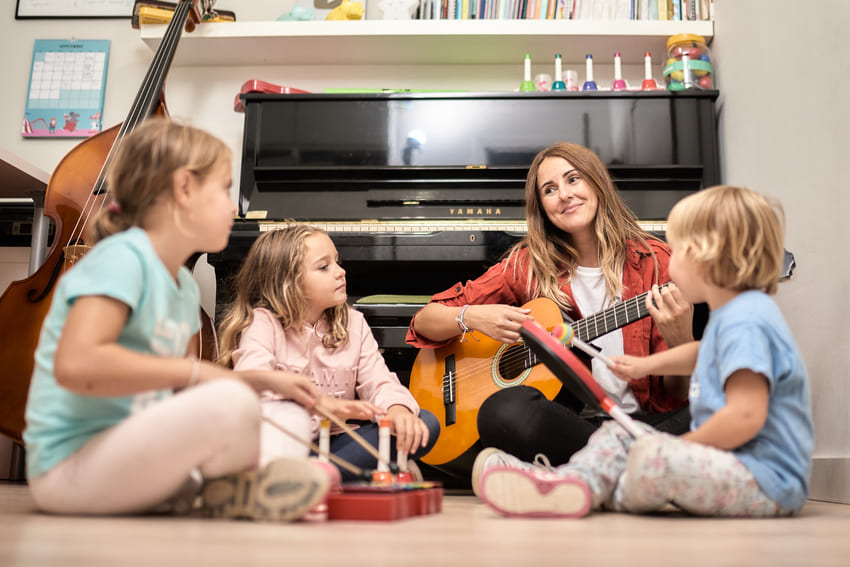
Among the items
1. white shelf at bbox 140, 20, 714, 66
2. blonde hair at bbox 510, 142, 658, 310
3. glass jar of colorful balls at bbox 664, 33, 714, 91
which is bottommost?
blonde hair at bbox 510, 142, 658, 310

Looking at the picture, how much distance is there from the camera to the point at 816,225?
1641mm

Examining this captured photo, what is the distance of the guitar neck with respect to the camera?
1494 millimetres

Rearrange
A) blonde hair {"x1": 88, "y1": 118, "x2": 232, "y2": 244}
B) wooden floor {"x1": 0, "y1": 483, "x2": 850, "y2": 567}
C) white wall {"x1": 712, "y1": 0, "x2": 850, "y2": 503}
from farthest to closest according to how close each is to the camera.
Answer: white wall {"x1": 712, "y1": 0, "x2": 850, "y2": 503}
blonde hair {"x1": 88, "y1": 118, "x2": 232, "y2": 244}
wooden floor {"x1": 0, "y1": 483, "x2": 850, "y2": 567}

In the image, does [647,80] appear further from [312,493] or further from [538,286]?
[312,493]

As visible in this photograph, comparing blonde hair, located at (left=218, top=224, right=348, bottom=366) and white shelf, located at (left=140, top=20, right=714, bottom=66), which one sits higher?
white shelf, located at (left=140, top=20, right=714, bottom=66)

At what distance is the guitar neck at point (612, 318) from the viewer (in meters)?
1.49

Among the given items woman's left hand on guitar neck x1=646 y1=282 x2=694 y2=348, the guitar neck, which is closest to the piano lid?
the guitar neck

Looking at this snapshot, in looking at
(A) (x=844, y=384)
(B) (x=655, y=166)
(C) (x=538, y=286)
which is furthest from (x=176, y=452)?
(B) (x=655, y=166)

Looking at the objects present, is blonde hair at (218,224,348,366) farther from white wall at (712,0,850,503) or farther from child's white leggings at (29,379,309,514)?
white wall at (712,0,850,503)

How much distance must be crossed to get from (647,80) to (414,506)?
1.92m

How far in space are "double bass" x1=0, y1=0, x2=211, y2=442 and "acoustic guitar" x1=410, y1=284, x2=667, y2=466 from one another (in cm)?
89

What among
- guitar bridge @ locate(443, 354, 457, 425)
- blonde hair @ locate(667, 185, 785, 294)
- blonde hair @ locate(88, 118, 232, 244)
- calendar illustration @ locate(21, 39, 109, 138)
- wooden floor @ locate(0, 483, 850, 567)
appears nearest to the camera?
wooden floor @ locate(0, 483, 850, 567)

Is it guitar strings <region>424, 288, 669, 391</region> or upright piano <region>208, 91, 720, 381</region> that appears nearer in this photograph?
guitar strings <region>424, 288, 669, 391</region>

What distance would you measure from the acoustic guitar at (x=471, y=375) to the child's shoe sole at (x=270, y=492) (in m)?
0.81
